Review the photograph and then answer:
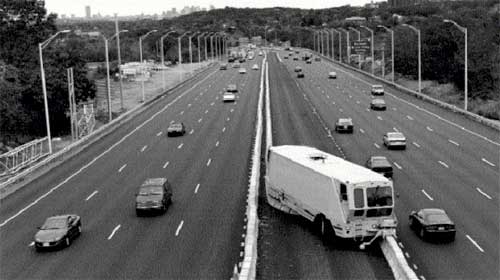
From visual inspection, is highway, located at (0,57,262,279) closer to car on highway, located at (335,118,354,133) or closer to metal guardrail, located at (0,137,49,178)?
metal guardrail, located at (0,137,49,178)

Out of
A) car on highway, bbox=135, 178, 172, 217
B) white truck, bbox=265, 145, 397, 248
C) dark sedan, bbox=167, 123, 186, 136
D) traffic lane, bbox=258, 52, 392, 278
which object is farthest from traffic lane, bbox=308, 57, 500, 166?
dark sedan, bbox=167, 123, 186, 136

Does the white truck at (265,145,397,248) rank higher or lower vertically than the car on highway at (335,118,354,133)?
higher

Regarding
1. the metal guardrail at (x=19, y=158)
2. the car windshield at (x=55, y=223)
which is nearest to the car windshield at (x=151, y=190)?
the car windshield at (x=55, y=223)

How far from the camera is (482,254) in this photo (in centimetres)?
2745

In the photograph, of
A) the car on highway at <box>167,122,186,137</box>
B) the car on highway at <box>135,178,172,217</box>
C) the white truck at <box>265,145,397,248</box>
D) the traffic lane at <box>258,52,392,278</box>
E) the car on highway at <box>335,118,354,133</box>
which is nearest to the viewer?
the traffic lane at <box>258,52,392,278</box>

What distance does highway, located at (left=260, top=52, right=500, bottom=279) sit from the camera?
2715 cm

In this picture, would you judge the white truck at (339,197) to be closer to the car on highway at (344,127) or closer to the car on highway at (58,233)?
the car on highway at (58,233)

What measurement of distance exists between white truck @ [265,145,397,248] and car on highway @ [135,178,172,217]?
653 centimetres

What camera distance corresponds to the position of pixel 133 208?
37.4 metres

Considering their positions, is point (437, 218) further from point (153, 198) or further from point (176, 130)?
point (176, 130)

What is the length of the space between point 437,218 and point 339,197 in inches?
173

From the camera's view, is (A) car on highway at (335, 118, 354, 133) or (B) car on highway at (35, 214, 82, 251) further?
(A) car on highway at (335, 118, 354, 133)

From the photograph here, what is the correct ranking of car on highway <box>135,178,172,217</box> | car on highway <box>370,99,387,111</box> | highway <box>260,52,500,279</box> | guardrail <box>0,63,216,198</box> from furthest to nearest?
car on highway <box>370,99,387,111</box> → guardrail <box>0,63,216,198</box> → car on highway <box>135,178,172,217</box> → highway <box>260,52,500,279</box>

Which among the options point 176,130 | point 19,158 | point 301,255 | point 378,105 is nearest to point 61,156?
point 19,158
